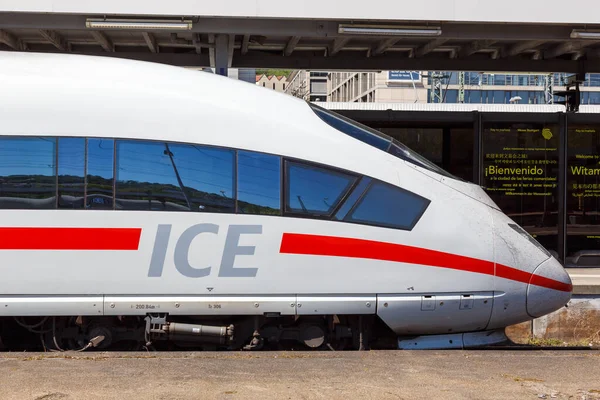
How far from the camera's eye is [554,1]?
10.6 meters

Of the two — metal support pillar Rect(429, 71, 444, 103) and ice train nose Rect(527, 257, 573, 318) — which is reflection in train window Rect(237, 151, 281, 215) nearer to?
ice train nose Rect(527, 257, 573, 318)

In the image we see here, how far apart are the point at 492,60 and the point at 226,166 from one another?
7971mm

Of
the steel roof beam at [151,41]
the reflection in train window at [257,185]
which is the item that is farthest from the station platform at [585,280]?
the steel roof beam at [151,41]

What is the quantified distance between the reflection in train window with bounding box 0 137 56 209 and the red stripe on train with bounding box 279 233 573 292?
6.92ft

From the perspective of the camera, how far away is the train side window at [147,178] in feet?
23.9

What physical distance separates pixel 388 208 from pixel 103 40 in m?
6.68

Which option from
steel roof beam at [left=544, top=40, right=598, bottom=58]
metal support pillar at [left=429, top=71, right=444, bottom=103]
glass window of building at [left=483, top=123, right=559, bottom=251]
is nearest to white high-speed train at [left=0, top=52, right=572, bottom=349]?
glass window of building at [left=483, top=123, right=559, bottom=251]

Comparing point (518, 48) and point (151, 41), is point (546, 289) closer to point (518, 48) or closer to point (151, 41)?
point (518, 48)

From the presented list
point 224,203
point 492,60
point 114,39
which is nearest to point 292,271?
point 224,203

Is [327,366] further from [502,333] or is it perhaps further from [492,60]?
[492,60]

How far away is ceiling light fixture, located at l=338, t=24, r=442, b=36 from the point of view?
34.6 feet

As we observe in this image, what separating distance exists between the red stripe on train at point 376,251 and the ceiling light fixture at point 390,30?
4037mm

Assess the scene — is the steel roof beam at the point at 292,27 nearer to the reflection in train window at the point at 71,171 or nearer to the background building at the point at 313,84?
the reflection in train window at the point at 71,171

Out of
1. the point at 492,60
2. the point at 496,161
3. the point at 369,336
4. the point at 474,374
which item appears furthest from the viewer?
the point at 492,60
